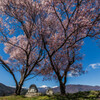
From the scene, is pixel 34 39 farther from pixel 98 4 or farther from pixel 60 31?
pixel 98 4

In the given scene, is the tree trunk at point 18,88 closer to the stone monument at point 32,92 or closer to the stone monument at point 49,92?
the stone monument at point 32,92

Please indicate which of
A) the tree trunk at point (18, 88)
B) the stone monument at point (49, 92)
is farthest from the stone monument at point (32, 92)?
the stone monument at point (49, 92)

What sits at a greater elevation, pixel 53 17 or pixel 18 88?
pixel 53 17

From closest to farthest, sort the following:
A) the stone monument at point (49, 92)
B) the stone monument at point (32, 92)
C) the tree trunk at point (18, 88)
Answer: the stone monument at point (32, 92), the tree trunk at point (18, 88), the stone monument at point (49, 92)

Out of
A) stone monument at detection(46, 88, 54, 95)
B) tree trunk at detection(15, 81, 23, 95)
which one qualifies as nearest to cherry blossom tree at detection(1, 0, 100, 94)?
stone monument at detection(46, 88, 54, 95)

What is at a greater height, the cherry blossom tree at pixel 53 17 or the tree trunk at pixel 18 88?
the cherry blossom tree at pixel 53 17

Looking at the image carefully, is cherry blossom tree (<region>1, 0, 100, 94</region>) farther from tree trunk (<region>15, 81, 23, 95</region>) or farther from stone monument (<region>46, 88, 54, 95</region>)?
tree trunk (<region>15, 81, 23, 95</region>)

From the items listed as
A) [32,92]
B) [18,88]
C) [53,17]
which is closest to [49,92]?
[32,92]

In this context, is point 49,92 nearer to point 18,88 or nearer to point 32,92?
point 32,92

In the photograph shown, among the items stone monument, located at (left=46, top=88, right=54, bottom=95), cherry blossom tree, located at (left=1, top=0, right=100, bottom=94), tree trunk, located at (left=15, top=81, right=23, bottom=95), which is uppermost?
cherry blossom tree, located at (left=1, top=0, right=100, bottom=94)

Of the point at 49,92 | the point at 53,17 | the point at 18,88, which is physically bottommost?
the point at 49,92

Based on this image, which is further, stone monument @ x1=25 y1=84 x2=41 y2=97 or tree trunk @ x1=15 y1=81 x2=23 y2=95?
tree trunk @ x1=15 y1=81 x2=23 y2=95

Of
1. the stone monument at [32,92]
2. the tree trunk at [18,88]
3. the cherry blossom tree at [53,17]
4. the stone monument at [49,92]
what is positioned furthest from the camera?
the stone monument at [49,92]

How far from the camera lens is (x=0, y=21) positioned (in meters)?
19.5
